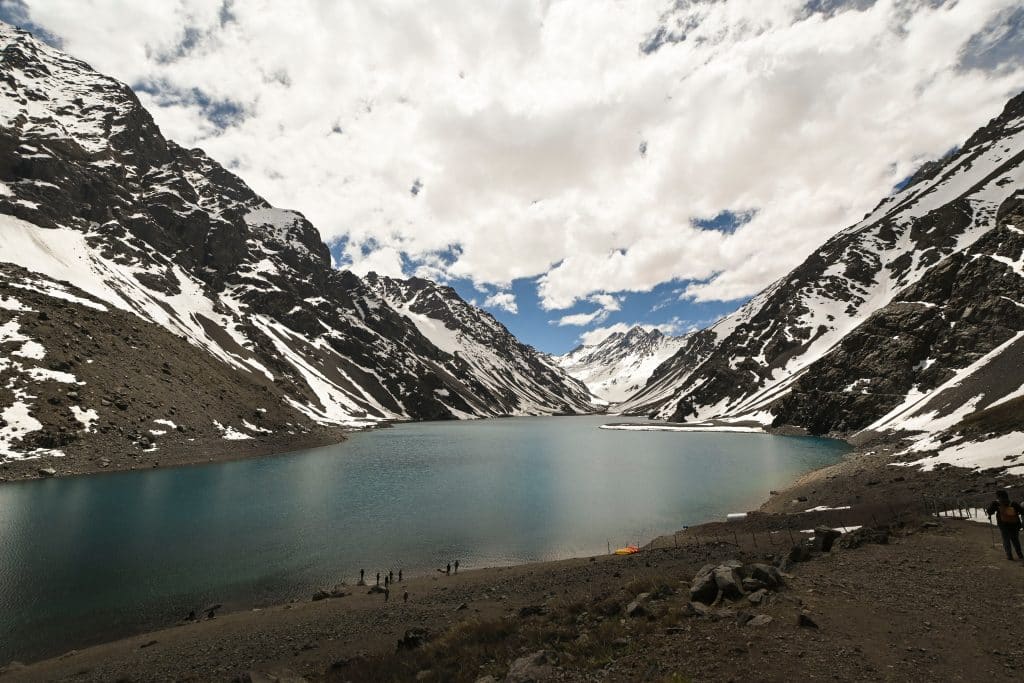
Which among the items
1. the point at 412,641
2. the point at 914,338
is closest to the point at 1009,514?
the point at 412,641

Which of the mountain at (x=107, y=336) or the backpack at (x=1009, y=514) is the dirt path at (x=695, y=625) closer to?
the backpack at (x=1009, y=514)

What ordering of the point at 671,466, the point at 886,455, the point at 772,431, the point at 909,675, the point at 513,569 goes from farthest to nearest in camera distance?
1. the point at 772,431
2. the point at 671,466
3. the point at 886,455
4. the point at 513,569
5. the point at 909,675

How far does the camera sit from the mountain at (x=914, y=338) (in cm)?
7825

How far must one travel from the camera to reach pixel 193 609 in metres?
25.9

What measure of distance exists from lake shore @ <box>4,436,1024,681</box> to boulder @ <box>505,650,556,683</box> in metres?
0.42

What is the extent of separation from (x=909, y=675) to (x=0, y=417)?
90.0 meters

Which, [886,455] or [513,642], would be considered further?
[886,455]

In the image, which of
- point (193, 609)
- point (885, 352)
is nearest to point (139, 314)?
point (193, 609)

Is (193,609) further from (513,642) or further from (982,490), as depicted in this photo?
(982,490)

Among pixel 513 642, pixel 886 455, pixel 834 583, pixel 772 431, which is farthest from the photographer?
pixel 772 431

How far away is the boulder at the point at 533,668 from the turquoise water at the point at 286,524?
2087cm

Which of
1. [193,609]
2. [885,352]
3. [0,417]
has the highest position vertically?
[885,352]

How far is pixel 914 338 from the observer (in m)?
105

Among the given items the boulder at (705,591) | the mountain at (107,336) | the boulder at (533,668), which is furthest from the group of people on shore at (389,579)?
the mountain at (107,336)
